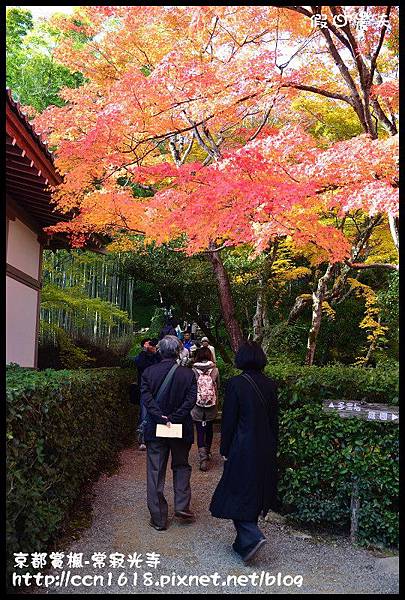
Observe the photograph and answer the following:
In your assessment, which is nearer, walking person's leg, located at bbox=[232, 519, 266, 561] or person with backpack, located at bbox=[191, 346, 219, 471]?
walking person's leg, located at bbox=[232, 519, 266, 561]

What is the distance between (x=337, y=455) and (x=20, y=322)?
5.19 m

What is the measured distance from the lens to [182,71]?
615 cm

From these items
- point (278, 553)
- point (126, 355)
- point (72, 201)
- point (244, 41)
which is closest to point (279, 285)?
point (126, 355)

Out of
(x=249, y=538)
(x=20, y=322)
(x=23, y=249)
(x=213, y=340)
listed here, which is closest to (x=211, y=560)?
(x=249, y=538)

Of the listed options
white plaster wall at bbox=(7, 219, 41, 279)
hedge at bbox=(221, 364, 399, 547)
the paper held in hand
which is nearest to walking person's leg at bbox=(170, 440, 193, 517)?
the paper held in hand

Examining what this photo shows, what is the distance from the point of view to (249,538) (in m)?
3.94

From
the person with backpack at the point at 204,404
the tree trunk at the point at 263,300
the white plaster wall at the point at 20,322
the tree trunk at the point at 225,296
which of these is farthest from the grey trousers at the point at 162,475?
the tree trunk at the point at 263,300

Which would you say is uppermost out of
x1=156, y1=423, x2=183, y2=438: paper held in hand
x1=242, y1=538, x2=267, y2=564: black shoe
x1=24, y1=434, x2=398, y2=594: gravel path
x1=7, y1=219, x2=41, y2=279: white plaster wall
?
x1=7, y1=219, x2=41, y2=279: white plaster wall

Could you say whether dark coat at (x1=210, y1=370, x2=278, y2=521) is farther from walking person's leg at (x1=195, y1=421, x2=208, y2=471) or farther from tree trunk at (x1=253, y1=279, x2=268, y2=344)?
tree trunk at (x1=253, y1=279, x2=268, y2=344)

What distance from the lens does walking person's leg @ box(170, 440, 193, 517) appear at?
470cm

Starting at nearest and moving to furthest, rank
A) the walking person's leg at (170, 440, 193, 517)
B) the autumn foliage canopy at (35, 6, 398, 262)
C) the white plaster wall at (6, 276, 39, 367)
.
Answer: the walking person's leg at (170, 440, 193, 517) → the autumn foliage canopy at (35, 6, 398, 262) → the white plaster wall at (6, 276, 39, 367)

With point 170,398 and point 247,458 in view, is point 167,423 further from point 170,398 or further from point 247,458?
point 247,458

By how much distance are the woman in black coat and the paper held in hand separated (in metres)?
0.56
